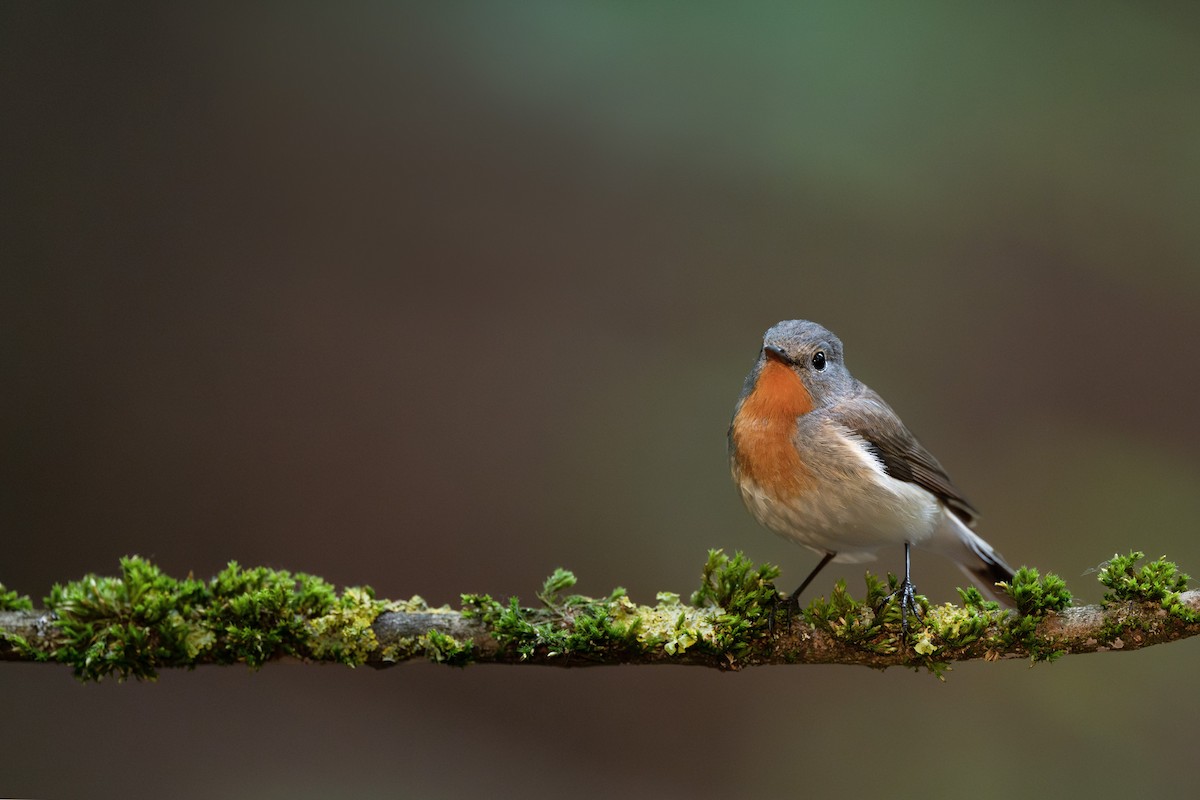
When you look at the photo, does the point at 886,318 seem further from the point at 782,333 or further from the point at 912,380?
the point at 782,333

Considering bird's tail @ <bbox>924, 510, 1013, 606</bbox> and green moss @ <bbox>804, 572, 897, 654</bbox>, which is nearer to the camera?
green moss @ <bbox>804, 572, 897, 654</bbox>

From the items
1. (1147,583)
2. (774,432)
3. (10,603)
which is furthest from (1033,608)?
(10,603)

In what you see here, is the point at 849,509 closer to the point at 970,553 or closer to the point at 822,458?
the point at 822,458

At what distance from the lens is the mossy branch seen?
7.65 ft

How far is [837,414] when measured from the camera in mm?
2756

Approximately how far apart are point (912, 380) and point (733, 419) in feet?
7.22

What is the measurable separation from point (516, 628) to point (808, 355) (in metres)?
1.06

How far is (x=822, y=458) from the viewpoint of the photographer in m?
2.65

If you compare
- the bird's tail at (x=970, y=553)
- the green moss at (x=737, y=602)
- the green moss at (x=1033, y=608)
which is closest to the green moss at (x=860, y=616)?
the green moss at (x=737, y=602)

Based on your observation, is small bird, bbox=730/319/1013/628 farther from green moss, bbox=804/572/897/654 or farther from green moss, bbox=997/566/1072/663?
green moss, bbox=997/566/1072/663

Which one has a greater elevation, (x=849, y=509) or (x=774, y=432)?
(x=774, y=432)

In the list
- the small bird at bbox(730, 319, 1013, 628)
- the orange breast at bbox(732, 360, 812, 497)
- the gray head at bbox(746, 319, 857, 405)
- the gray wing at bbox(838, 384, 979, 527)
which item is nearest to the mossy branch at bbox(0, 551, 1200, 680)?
the small bird at bbox(730, 319, 1013, 628)

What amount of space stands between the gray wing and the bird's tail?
0.05 m

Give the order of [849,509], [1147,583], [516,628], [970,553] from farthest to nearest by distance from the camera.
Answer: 1. [970,553]
2. [849,509]
3. [516,628]
4. [1147,583]
